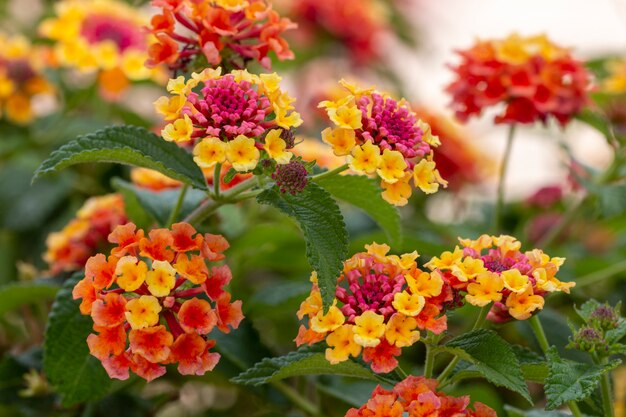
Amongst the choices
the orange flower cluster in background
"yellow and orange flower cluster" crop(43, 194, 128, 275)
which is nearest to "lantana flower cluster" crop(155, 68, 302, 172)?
"yellow and orange flower cluster" crop(43, 194, 128, 275)

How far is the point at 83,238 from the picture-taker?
912 mm

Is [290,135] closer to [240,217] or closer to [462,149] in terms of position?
[240,217]

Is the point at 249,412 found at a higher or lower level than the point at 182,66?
lower

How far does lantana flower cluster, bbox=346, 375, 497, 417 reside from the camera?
60 cm

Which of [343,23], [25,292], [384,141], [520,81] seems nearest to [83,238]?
[25,292]

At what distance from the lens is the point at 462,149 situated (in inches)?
53.6

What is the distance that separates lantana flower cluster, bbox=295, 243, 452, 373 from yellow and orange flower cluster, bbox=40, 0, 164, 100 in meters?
0.55

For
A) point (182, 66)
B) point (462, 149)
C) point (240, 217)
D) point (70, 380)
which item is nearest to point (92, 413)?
point (70, 380)

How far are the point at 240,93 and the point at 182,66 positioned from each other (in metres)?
0.14

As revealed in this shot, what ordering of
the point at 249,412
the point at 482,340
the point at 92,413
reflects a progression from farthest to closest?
the point at 249,412 < the point at 92,413 < the point at 482,340

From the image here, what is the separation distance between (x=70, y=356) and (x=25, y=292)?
13 centimetres

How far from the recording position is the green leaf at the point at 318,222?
650 millimetres

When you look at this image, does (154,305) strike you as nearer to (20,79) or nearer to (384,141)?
(384,141)

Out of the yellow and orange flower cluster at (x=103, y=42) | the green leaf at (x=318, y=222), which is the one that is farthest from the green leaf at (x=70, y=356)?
the yellow and orange flower cluster at (x=103, y=42)
